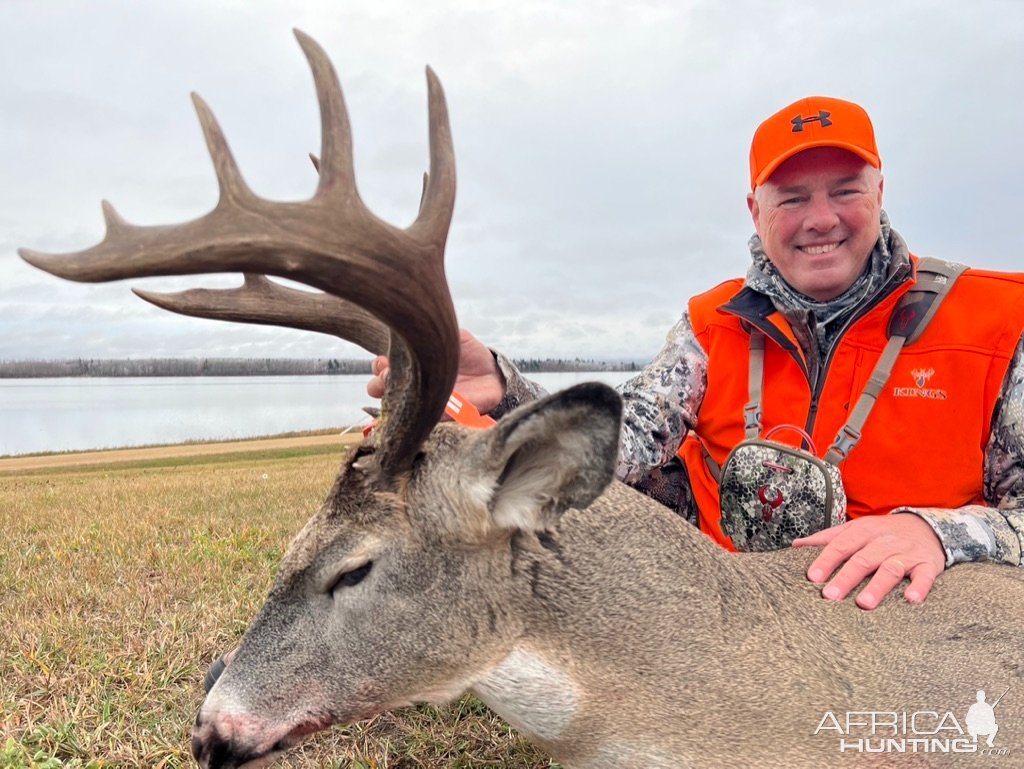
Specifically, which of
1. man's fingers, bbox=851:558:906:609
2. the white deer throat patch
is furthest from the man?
the white deer throat patch

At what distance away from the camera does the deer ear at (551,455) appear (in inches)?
96.7

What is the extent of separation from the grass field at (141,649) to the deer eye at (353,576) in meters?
1.28

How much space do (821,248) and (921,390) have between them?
89 cm

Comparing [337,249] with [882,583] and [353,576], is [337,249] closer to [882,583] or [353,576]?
[353,576]

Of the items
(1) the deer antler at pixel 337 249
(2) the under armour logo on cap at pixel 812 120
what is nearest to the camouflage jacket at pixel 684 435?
(2) the under armour logo on cap at pixel 812 120

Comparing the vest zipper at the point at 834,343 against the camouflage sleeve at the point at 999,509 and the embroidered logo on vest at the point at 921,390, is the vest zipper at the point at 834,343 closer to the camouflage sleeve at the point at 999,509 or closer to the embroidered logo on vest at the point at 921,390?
the embroidered logo on vest at the point at 921,390

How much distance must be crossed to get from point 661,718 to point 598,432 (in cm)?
102

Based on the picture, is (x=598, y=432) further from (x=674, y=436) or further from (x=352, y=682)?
(x=674, y=436)

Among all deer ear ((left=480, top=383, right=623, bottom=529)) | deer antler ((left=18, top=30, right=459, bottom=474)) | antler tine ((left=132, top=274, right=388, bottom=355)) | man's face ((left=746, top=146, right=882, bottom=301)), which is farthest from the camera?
man's face ((left=746, top=146, right=882, bottom=301))

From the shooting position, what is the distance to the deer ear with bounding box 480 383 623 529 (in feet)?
8.05

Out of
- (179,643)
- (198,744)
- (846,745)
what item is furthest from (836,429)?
(179,643)

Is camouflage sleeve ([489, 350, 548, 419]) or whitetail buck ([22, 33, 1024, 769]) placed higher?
camouflage sleeve ([489, 350, 548, 419])

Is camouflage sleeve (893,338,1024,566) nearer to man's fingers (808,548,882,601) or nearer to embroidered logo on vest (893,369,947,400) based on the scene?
embroidered logo on vest (893,369,947,400)

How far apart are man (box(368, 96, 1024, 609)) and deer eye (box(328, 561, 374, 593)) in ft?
3.38
